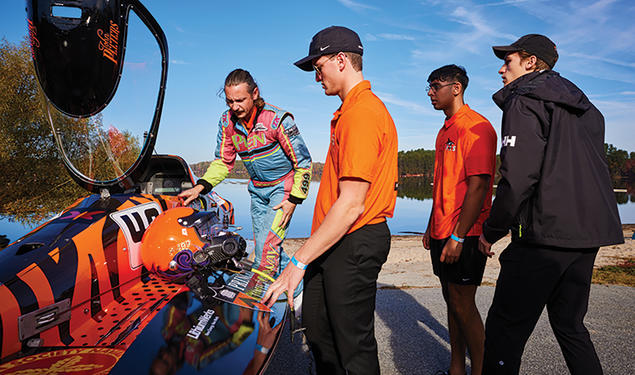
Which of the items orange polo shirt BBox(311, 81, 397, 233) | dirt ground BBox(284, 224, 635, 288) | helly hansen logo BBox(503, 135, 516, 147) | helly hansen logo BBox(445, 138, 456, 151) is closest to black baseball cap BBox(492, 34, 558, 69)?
helly hansen logo BBox(503, 135, 516, 147)

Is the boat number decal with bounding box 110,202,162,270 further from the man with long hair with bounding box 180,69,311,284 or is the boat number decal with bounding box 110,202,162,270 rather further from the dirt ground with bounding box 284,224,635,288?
the dirt ground with bounding box 284,224,635,288

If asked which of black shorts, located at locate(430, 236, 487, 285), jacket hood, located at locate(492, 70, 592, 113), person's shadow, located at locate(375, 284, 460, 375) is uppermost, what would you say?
jacket hood, located at locate(492, 70, 592, 113)

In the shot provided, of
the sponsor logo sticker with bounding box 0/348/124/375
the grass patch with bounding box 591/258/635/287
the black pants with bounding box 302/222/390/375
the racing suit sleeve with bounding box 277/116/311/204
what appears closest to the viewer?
the sponsor logo sticker with bounding box 0/348/124/375

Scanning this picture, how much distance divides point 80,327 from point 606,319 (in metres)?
4.64

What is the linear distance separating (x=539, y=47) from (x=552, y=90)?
380mm

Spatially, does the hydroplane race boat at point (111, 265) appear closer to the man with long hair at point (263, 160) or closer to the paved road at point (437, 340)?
the man with long hair at point (263, 160)

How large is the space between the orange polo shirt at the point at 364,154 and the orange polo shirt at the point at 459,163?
933 mm

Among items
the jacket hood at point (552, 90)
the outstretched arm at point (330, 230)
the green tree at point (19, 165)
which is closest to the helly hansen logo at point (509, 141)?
the jacket hood at point (552, 90)

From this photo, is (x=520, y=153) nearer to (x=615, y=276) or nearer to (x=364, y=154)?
(x=364, y=154)

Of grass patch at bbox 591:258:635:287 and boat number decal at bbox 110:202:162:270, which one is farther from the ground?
boat number decal at bbox 110:202:162:270

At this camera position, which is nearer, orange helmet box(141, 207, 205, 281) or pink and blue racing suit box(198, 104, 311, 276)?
orange helmet box(141, 207, 205, 281)

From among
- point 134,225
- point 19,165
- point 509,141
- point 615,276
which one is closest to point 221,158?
point 134,225

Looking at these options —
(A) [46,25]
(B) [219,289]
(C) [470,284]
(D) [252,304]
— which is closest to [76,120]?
(A) [46,25]

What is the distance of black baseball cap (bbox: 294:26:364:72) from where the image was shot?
159 centimetres
